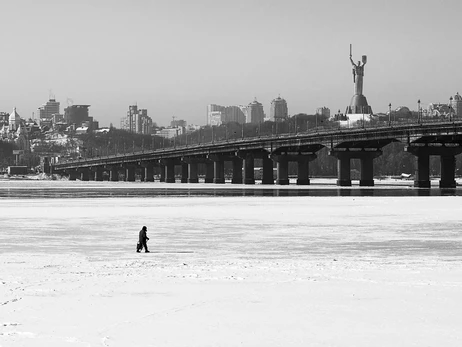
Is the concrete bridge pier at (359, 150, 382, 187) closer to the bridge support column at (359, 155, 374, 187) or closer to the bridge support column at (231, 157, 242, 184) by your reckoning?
the bridge support column at (359, 155, 374, 187)

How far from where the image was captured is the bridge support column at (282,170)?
157625 mm

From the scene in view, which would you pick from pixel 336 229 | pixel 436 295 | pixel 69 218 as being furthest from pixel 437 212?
pixel 436 295

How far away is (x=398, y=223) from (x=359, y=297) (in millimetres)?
24293

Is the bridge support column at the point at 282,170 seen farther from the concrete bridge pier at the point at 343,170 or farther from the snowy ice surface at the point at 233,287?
the snowy ice surface at the point at 233,287

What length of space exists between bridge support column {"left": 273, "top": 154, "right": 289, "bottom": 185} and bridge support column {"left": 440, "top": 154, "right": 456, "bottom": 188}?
1565 inches

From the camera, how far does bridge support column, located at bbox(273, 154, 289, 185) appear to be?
158 m

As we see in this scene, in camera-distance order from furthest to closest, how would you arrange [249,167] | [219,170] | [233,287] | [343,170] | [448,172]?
[219,170] → [249,167] → [343,170] → [448,172] → [233,287]

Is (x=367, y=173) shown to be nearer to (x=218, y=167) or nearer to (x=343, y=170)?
(x=343, y=170)

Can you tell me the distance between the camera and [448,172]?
12094 cm

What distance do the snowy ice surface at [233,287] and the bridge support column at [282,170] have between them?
118 m

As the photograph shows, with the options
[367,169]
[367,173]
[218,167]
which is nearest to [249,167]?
[218,167]

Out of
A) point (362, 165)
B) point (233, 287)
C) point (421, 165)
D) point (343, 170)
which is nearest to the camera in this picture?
point (233, 287)

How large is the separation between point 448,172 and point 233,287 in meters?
105

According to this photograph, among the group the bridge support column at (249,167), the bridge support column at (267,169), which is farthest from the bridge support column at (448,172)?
the bridge support column at (249,167)
